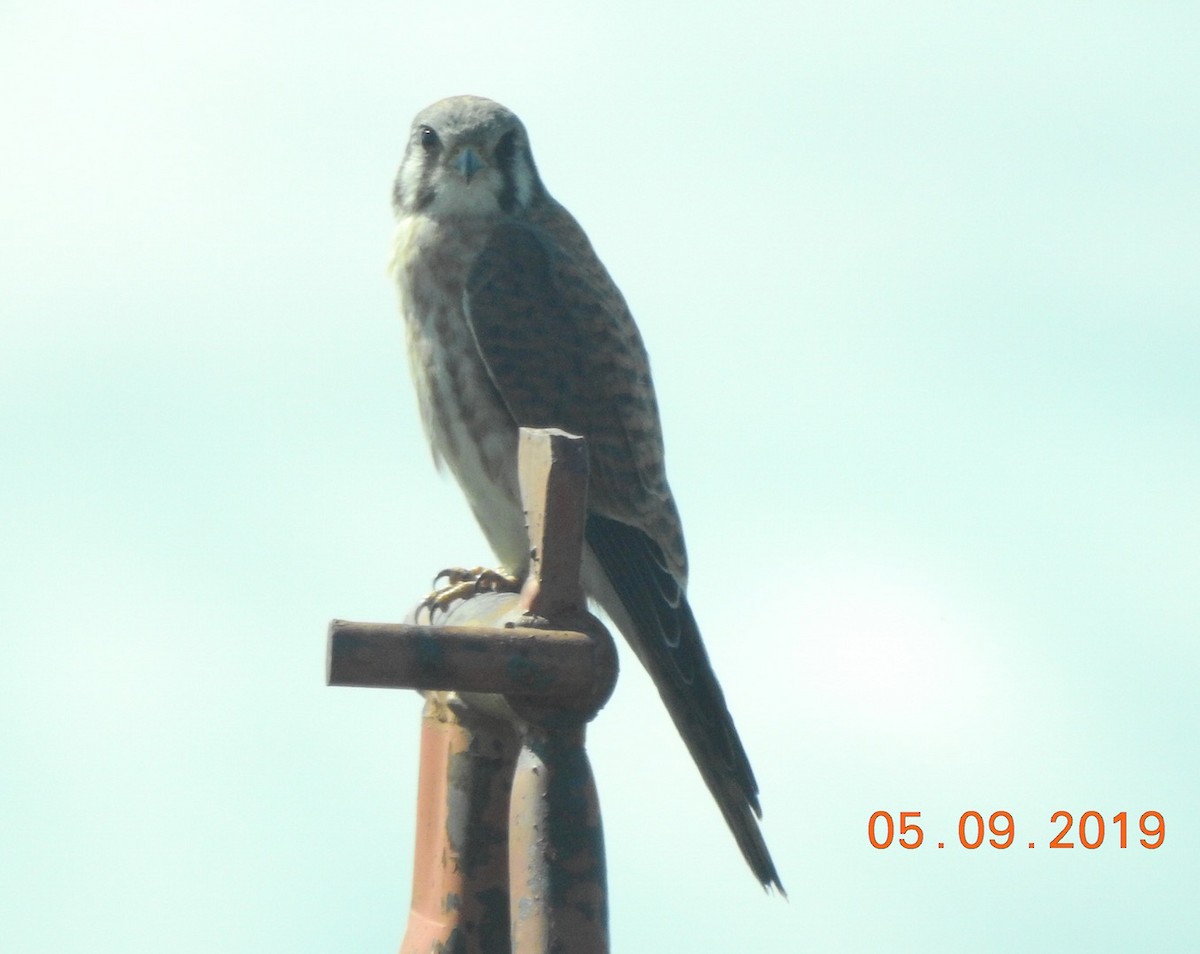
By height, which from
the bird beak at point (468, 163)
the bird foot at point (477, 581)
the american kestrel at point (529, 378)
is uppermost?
the bird beak at point (468, 163)

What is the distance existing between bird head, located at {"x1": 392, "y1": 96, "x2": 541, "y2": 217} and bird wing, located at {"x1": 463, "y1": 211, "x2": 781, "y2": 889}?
0.39ft

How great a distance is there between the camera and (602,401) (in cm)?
388

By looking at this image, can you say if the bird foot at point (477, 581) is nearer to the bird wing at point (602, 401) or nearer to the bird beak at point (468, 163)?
the bird wing at point (602, 401)

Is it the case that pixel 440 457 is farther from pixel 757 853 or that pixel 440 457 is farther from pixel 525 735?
pixel 525 735

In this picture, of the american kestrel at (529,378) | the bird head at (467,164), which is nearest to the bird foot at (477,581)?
the american kestrel at (529,378)

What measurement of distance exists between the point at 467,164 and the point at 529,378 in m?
0.64

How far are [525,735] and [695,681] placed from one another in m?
1.28

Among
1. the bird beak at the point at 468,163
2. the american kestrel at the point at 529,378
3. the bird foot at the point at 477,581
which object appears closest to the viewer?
the bird foot at the point at 477,581

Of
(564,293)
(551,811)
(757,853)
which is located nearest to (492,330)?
(564,293)

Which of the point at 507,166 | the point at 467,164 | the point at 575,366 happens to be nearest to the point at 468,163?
the point at 467,164

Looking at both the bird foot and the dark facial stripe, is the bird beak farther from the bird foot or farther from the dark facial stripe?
the bird foot

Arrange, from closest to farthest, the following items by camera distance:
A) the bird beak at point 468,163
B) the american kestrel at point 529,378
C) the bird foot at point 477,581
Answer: the bird foot at point 477,581
the american kestrel at point 529,378
the bird beak at point 468,163

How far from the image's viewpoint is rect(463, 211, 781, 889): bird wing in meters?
3.55

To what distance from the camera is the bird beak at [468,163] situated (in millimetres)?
4105
